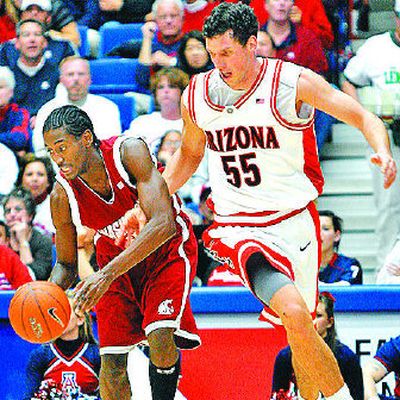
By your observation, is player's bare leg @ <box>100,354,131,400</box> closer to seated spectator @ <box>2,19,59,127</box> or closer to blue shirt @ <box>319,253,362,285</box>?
blue shirt @ <box>319,253,362,285</box>

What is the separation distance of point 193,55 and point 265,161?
150 inches

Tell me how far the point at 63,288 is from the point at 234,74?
1.46m

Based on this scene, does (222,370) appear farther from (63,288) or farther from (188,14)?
(188,14)

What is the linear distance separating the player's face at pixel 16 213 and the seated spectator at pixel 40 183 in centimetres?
39

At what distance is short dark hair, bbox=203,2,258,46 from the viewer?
18.8ft

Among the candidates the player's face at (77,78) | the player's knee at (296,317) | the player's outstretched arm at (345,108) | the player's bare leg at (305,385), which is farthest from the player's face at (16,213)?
the player's knee at (296,317)

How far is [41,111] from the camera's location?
9766 mm

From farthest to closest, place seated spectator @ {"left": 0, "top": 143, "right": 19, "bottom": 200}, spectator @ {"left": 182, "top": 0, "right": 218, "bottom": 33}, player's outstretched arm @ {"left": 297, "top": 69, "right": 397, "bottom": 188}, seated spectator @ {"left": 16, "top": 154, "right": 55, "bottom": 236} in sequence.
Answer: spectator @ {"left": 182, "top": 0, "right": 218, "bottom": 33} < seated spectator @ {"left": 0, "top": 143, "right": 19, "bottom": 200} < seated spectator @ {"left": 16, "top": 154, "right": 55, "bottom": 236} < player's outstretched arm @ {"left": 297, "top": 69, "right": 397, "bottom": 188}

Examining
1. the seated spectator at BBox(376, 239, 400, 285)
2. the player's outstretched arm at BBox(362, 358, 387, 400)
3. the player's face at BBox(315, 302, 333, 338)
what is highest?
the player's face at BBox(315, 302, 333, 338)

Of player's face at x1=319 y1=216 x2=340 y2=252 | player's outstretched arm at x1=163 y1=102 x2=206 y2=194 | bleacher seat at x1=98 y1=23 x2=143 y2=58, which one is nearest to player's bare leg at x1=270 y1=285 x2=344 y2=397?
player's outstretched arm at x1=163 y1=102 x2=206 y2=194

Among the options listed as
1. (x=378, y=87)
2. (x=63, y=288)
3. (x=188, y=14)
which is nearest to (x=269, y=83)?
(x=63, y=288)

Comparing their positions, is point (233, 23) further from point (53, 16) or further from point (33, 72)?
point (53, 16)

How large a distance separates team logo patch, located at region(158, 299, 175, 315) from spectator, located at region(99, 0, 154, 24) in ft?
17.8

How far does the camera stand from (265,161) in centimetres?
589
